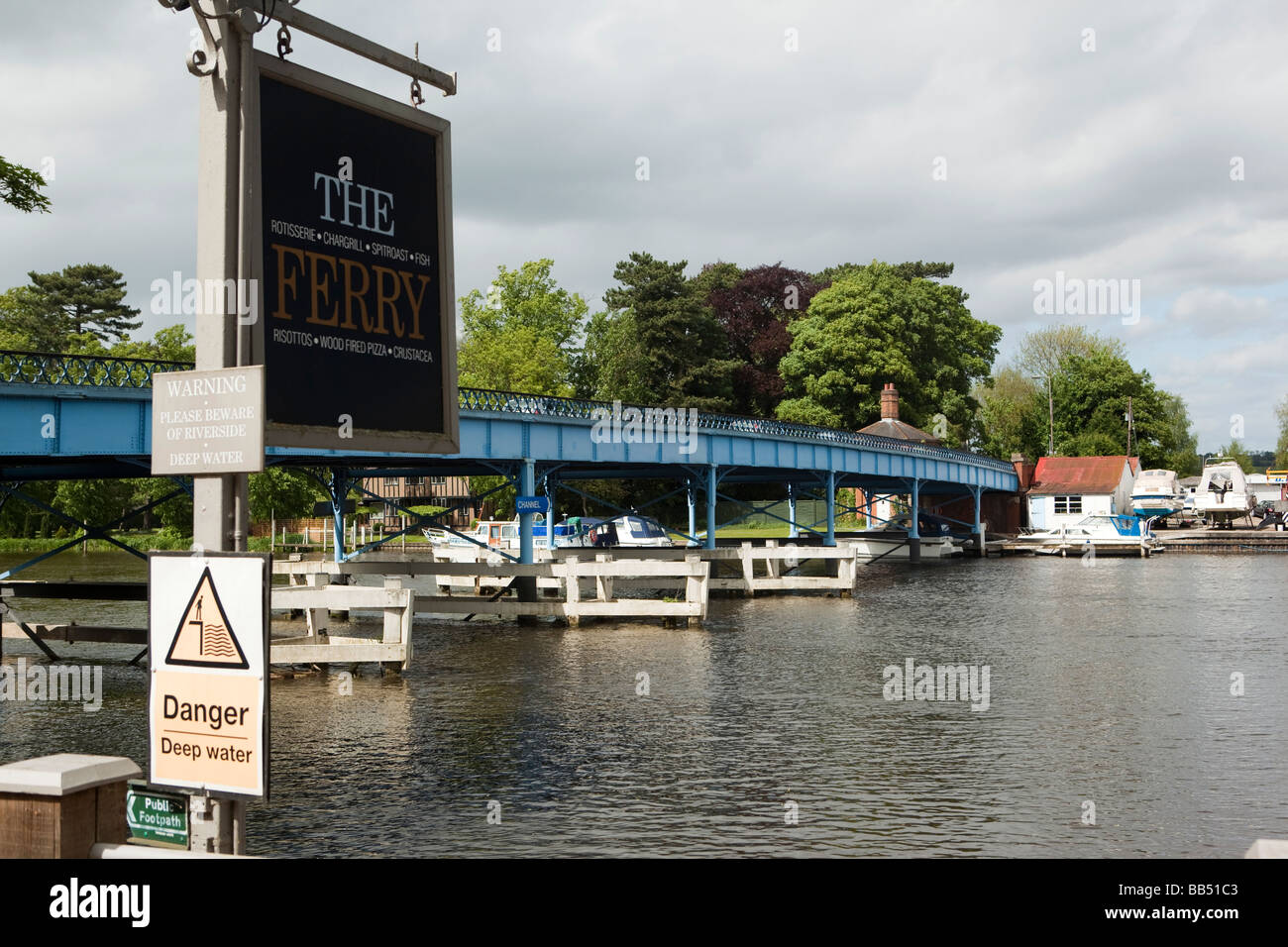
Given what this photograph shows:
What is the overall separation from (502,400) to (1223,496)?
75071mm

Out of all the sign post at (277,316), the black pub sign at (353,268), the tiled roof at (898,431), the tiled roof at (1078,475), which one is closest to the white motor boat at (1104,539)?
the tiled roof at (898,431)

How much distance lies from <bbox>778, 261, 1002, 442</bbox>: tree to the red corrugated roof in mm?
8784

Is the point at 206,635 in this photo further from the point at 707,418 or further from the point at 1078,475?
the point at 1078,475

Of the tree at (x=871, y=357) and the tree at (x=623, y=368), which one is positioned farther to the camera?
the tree at (x=871, y=357)

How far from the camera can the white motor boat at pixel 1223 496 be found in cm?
9194

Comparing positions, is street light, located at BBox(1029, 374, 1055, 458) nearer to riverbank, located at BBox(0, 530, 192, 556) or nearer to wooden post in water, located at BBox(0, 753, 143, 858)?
riverbank, located at BBox(0, 530, 192, 556)

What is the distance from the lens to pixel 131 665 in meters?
25.8

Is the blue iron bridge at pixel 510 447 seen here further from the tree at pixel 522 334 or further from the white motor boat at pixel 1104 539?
the tree at pixel 522 334

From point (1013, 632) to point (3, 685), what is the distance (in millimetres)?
24303

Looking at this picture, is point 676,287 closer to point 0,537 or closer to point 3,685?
point 0,537

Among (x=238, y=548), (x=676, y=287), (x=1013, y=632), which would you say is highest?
(x=676, y=287)

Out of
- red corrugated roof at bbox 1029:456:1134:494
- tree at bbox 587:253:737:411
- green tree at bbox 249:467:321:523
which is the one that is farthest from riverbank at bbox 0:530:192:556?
red corrugated roof at bbox 1029:456:1134:494

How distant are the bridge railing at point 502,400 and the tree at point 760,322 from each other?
24556 mm
